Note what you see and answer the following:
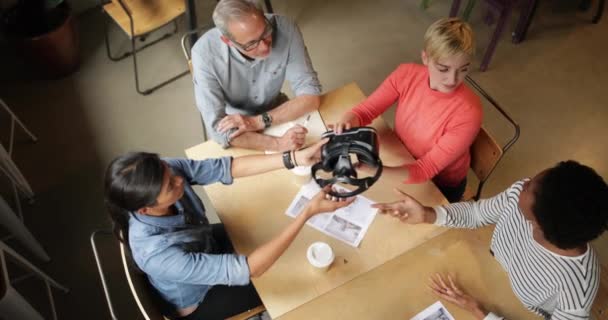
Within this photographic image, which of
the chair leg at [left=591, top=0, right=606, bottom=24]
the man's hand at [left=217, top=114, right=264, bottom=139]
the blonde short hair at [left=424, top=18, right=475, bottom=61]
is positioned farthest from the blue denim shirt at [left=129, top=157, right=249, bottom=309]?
the chair leg at [left=591, top=0, right=606, bottom=24]

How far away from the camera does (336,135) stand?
59.2 inches

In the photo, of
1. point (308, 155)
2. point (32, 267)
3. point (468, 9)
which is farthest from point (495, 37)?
point (32, 267)

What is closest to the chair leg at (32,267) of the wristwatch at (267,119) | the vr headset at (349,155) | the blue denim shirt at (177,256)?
the blue denim shirt at (177,256)

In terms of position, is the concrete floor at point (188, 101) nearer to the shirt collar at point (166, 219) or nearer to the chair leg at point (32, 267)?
the chair leg at point (32, 267)

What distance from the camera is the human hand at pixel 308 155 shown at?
1621 millimetres

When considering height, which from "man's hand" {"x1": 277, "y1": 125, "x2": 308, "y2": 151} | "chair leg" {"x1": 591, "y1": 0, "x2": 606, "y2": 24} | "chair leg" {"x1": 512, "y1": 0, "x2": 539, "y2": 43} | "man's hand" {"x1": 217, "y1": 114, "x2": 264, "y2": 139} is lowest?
"chair leg" {"x1": 591, "y1": 0, "x2": 606, "y2": 24}

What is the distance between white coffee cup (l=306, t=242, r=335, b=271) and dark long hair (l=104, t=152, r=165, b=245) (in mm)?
549

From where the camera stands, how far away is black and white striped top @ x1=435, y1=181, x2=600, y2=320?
127 cm

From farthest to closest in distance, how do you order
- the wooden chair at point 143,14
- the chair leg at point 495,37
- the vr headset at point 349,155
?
the chair leg at point 495,37 → the wooden chair at point 143,14 → the vr headset at point 349,155

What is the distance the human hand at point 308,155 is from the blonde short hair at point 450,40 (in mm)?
535

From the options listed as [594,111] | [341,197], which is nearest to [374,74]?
[594,111]

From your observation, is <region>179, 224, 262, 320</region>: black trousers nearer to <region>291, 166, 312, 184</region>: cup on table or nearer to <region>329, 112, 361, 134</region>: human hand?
<region>291, 166, 312, 184</region>: cup on table

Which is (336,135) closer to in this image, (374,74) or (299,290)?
(299,290)

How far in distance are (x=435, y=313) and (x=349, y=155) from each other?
60 cm
